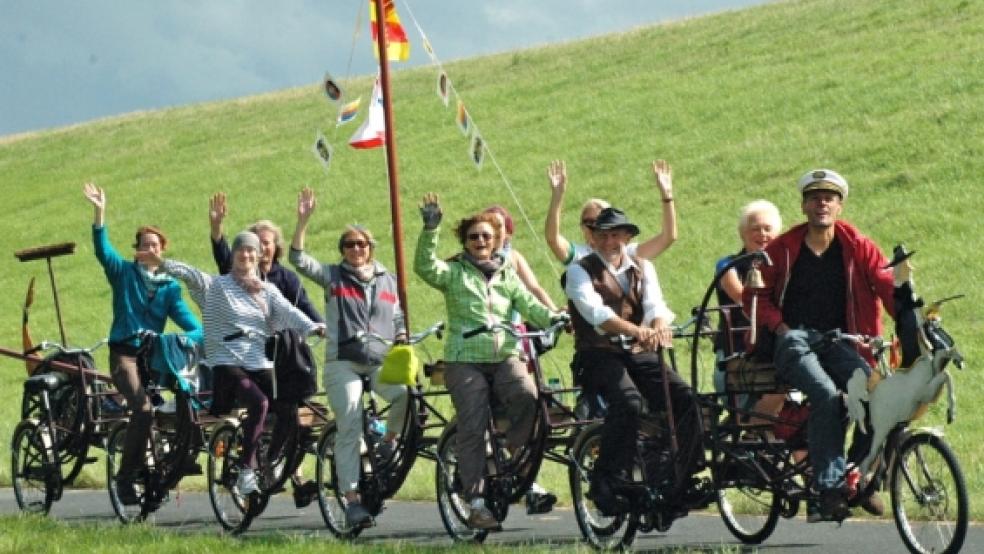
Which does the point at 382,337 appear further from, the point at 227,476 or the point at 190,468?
the point at 190,468

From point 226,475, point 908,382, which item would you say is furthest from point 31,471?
point 908,382

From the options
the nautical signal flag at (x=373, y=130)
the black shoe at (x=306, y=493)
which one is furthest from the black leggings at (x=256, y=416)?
the nautical signal flag at (x=373, y=130)

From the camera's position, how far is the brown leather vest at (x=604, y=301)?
9.80 m

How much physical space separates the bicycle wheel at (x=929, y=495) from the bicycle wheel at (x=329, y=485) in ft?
12.5

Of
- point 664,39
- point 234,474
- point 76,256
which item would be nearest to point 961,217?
point 234,474

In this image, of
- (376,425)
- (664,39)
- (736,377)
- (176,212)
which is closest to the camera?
(736,377)

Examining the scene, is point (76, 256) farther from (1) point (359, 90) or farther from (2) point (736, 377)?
(2) point (736, 377)

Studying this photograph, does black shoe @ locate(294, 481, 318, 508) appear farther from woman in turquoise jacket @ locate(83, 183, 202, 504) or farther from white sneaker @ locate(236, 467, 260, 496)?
woman in turquoise jacket @ locate(83, 183, 202, 504)

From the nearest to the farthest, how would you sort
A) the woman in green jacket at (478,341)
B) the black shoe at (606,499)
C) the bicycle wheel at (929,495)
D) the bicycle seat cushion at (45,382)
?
the bicycle wheel at (929,495) → the black shoe at (606,499) → the woman in green jacket at (478,341) → the bicycle seat cushion at (45,382)

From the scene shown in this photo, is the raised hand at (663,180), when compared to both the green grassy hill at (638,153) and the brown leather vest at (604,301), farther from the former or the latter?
the green grassy hill at (638,153)

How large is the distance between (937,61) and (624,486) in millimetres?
27925

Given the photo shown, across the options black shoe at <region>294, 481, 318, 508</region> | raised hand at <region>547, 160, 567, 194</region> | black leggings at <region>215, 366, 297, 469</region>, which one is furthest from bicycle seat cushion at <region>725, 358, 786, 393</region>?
black leggings at <region>215, 366, 297, 469</region>

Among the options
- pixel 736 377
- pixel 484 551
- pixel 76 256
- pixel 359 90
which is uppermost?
pixel 359 90

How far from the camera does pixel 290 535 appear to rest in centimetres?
1126
